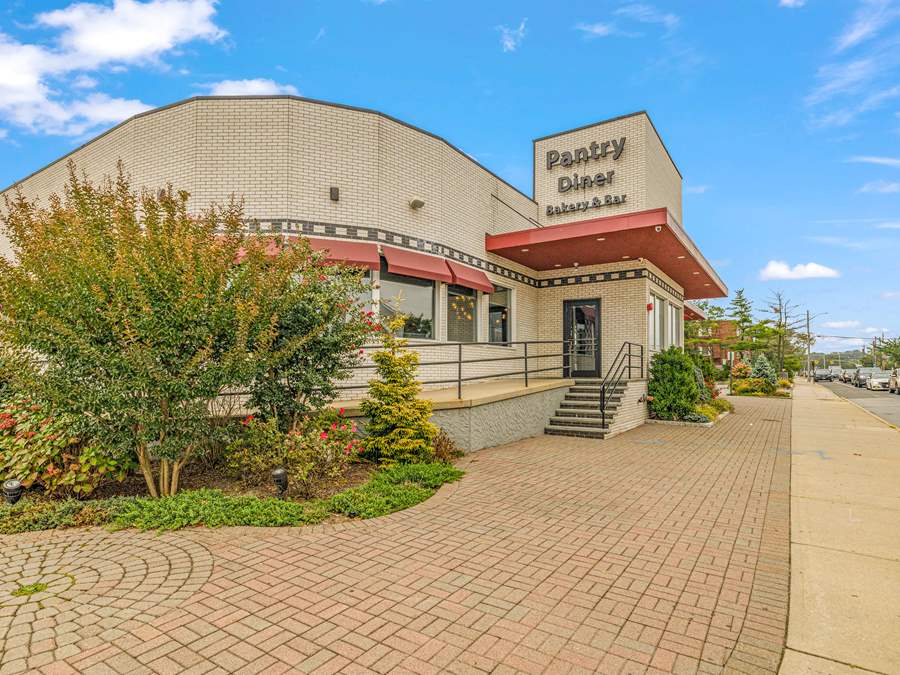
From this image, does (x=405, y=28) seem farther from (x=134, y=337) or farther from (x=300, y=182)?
(x=134, y=337)

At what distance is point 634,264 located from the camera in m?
13.7

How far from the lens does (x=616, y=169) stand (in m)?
16.2

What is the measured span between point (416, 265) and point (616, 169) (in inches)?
373

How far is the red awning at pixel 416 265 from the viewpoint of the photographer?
32.5 feet

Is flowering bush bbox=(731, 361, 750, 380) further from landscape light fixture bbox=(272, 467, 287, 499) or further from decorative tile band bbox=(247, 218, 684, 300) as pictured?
landscape light fixture bbox=(272, 467, 287, 499)

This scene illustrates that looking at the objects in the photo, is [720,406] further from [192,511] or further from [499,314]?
[192,511]

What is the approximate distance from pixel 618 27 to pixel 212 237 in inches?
433

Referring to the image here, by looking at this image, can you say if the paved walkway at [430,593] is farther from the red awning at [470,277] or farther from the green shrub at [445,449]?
the red awning at [470,277]

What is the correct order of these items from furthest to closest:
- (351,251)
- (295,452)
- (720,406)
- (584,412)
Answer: (720,406) → (584,412) → (351,251) → (295,452)

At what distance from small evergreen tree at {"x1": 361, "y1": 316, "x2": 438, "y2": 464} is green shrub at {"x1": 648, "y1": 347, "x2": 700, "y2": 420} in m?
8.28

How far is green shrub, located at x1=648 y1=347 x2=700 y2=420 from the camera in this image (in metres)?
13.1

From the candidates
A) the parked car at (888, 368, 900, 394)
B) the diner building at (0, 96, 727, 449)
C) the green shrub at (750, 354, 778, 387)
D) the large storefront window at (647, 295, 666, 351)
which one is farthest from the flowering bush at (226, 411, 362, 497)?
the parked car at (888, 368, 900, 394)

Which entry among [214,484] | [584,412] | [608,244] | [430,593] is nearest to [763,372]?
[608,244]

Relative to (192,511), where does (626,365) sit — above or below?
above
